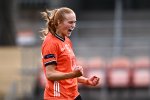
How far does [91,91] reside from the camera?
14.7 metres

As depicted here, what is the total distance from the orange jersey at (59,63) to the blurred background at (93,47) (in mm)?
7397

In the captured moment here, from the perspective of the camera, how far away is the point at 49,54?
675 centimetres

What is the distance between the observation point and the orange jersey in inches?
268

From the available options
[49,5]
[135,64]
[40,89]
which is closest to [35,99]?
[40,89]

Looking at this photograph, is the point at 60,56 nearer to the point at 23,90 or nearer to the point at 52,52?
the point at 52,52

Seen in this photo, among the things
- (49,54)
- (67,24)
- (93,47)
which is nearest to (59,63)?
(49,54)

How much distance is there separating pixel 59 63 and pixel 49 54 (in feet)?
0.58

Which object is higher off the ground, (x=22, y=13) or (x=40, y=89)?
(x=22, y=13)

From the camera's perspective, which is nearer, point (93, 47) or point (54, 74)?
point (54, 74)

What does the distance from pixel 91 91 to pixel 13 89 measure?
5.79ft


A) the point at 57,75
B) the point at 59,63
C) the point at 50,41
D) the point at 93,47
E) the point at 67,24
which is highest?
the point at 93,47

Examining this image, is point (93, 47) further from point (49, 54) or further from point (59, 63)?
point (49, 54)

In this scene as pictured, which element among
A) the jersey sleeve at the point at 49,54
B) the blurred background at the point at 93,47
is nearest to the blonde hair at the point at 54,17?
the jersey sleeve at the point at 49,54

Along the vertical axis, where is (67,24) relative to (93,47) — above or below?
below
